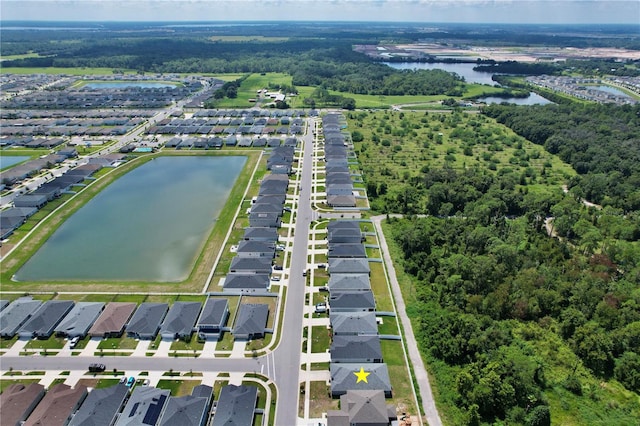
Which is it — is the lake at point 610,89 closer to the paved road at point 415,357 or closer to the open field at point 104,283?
the open field at point 104,283

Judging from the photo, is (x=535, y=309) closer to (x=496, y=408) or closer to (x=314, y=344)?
(x=496, y=408)

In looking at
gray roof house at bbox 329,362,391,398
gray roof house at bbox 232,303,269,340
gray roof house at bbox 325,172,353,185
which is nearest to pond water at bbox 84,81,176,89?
gray roof house at bbox 325,172,353,185

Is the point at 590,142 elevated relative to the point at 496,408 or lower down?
elevated

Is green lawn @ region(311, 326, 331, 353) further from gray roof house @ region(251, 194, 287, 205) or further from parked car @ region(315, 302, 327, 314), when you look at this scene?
gray roof house @ region(251, 194, 287, 205)

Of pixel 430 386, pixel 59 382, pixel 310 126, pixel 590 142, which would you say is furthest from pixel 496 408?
pixel 310 126

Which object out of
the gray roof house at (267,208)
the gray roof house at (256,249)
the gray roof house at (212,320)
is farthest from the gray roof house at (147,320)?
the gray roof house at (267,208)

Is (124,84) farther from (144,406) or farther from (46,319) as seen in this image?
(144,406)

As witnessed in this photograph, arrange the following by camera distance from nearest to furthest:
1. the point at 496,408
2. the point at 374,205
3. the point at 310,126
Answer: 1. the point at 496,408
2. the point at 374,205
3. the point at 310,126

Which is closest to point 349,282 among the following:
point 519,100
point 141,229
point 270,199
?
point 270,199
